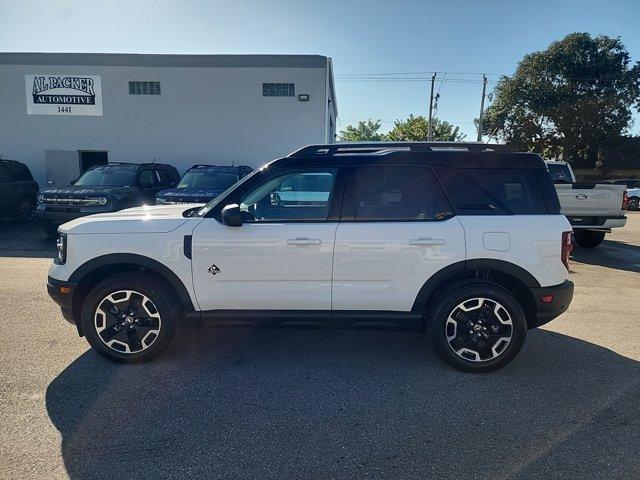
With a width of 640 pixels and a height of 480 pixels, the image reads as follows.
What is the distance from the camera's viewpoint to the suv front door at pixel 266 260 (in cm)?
343

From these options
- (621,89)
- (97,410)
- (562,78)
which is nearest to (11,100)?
(97,410)

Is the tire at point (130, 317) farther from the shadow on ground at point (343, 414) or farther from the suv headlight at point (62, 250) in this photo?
the suv headlight at point (62, 250)

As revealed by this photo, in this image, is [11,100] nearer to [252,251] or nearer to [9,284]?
[9,284]

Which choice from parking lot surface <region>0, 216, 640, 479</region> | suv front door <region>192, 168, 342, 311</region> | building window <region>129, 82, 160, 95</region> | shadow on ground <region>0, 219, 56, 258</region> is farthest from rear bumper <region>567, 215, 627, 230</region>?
building window <region>129, 82, 160, 95</region>

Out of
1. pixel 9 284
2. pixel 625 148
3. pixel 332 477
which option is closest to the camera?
pixel 332 477

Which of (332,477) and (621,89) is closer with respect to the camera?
(332,477)

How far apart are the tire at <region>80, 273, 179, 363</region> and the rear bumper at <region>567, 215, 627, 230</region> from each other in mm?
8736

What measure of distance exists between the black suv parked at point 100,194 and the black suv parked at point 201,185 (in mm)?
980

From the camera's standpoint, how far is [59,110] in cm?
1488

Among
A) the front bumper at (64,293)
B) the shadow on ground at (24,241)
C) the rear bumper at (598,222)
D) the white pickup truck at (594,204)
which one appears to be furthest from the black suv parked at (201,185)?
the rear bumper at (598,222)

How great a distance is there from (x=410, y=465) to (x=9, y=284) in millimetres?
6244

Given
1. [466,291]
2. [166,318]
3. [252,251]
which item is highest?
[252,251]

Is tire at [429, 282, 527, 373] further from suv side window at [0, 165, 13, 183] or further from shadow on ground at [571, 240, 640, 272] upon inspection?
suv side window at [0, 165, 13, 183]

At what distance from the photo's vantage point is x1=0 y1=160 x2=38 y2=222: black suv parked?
436 inches
